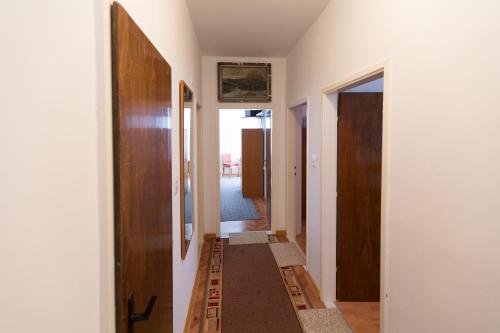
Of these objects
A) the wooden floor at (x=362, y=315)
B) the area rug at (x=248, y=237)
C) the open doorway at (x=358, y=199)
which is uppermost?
the open doorway at (x=358, y=199)

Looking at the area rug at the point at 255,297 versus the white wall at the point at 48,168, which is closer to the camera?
the white wall at the point at 48,168

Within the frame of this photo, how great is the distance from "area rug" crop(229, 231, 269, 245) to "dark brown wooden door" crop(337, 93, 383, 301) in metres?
1.74

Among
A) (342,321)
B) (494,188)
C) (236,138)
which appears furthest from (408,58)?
(236,138)

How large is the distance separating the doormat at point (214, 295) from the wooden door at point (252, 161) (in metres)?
3.51

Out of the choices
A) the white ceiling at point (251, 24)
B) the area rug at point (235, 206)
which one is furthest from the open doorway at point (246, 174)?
the white ceiling at point (251, 24)

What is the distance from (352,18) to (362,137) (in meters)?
1.03

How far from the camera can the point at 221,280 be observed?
3.17 m

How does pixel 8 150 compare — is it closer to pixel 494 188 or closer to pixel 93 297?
pixel 93 297

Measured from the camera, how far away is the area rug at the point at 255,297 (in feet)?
7.84

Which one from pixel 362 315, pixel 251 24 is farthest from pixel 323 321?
pixel 251 24

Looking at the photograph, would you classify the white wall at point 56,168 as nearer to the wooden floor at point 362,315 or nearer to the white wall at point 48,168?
the white wall at point 48,168

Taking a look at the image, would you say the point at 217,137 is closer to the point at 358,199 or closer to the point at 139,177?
the point at 358,199

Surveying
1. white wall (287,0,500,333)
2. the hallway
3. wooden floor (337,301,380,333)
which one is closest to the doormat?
the hallway

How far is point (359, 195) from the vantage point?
105 inches
